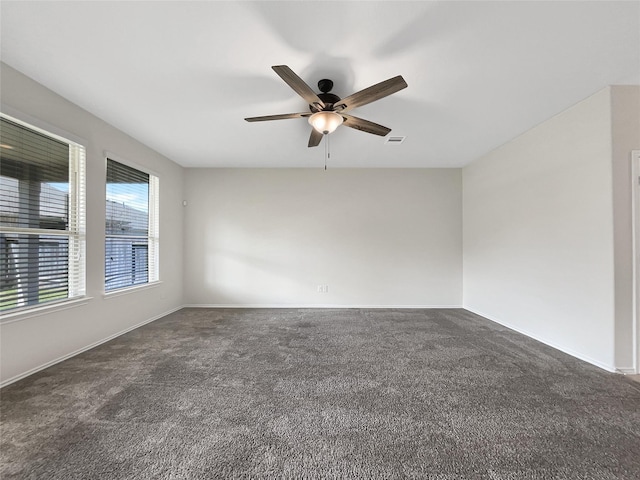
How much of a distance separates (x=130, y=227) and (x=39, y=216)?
3.65ft

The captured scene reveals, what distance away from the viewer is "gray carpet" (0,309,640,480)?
127cm

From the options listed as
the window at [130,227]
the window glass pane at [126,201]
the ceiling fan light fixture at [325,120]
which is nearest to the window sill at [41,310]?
the window at [130,227]

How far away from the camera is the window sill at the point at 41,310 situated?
1.98m

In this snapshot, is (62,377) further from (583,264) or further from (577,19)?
(583,264)

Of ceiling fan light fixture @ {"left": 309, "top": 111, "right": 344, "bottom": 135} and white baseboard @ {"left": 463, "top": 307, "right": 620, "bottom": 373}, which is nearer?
ceiling fan light fixture @ {"left": 309, "top": 111, "right": 344, "bottom": 135}

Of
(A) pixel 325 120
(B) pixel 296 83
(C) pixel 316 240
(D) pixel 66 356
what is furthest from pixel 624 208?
(D) pixel 66 356

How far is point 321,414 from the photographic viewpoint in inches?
64.9

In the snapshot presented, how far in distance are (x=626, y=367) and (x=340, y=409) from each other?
2.72m

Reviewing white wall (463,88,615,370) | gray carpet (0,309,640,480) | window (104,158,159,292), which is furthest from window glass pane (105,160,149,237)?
white wall (463,88,615,370)

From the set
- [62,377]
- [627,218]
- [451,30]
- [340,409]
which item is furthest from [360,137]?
[62,377]

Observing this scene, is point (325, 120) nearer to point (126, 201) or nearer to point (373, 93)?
point (373, 93)

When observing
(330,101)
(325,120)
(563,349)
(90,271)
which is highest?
(330,101)

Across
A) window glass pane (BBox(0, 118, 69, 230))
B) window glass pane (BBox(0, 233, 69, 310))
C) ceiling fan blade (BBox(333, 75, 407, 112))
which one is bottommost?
window glass pane (BBox(0, 233, 69, 310))

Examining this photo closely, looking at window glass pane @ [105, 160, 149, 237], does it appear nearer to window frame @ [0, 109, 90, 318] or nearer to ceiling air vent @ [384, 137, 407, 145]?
window frame @ [0, 109, 90, 318]
